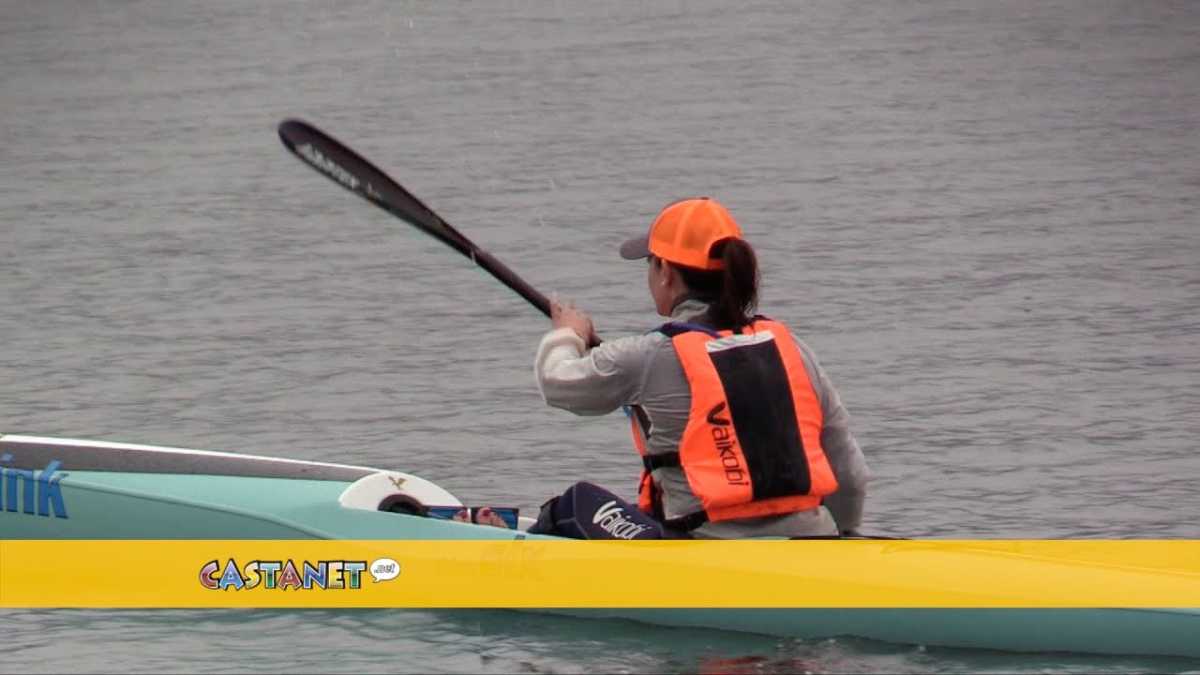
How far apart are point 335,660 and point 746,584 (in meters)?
1.19

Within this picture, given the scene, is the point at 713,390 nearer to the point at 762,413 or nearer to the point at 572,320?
the point at 762,413

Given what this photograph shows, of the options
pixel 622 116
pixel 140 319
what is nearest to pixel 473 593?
pixel 140 319

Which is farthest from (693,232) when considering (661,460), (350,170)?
(350,170)

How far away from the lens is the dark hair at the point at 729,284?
6844 mm

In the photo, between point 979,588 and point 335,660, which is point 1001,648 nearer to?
point 979,588

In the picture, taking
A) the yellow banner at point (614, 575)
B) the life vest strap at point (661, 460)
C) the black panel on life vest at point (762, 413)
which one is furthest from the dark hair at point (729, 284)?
the yellow banner at point (614, 575)

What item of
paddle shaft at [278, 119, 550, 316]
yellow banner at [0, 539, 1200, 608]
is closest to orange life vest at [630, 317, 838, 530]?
yellow banner at [0, 539, 1200, 608]

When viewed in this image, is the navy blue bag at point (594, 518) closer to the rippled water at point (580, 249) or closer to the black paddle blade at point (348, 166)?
the rippled water at point (580, 249)

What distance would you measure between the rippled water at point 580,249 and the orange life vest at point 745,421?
47cm

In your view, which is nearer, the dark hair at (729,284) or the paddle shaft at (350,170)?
the dark hair at (729,284)

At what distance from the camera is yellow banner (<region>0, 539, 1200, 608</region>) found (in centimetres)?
688

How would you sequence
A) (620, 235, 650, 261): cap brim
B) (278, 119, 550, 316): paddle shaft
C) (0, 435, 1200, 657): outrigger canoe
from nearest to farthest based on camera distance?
(0, 435, 1200, 657): outrigger canoe
(620, 235, 650, 261): cap brim
(278, 119, 550, 316): paddle shaft

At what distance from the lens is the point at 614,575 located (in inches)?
280

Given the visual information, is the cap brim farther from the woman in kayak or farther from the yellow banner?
the yellow banner
